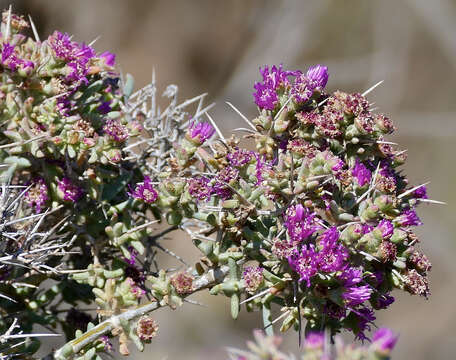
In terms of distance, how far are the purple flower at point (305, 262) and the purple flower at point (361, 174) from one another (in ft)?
0.56

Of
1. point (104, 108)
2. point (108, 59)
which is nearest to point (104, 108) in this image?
point (104, 108)

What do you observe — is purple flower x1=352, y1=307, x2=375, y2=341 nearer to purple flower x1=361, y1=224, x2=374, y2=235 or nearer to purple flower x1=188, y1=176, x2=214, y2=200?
purple flower x1=361, y1=224, x2=374, y2=235

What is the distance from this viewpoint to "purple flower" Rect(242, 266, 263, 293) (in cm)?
111

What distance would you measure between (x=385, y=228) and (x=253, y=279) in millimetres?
260

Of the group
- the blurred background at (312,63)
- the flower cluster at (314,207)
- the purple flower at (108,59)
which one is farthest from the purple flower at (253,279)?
the blurred background at (312,63)

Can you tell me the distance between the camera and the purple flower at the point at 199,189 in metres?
1.16

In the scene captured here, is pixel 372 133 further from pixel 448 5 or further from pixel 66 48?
pixel 448 5

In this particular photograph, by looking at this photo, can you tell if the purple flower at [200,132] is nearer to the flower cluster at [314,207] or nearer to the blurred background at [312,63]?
the flower cluster at [314,207]

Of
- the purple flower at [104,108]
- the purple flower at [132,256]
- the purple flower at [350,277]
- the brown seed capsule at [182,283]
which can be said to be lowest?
the purple flower at [350,277]

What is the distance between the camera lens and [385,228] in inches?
42.3

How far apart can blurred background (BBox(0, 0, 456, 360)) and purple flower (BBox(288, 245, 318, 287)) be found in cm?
436

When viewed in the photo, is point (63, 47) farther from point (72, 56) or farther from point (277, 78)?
point (277, 78)

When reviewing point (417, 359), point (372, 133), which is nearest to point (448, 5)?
point (417, 359)

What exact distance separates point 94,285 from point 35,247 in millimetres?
148
